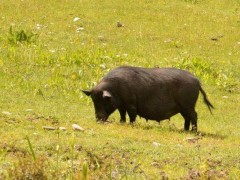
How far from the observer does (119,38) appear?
23.1 metres

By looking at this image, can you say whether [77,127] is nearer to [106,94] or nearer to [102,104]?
[106,94]

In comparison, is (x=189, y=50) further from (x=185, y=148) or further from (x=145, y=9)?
(x=185, y=148)

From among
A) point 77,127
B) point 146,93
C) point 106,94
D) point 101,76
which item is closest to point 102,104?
point 106,94

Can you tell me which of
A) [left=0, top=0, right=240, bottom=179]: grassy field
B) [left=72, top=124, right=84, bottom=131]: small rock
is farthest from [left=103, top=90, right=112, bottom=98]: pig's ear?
[left=72, top=124, right=84, bottom=131]: small rock

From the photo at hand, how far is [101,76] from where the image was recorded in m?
17.6

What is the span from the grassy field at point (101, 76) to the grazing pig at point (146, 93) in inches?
13.4

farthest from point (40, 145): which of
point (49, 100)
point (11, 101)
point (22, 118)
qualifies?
point (49, 100)

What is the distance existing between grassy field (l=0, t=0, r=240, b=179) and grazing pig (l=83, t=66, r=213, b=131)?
34cm

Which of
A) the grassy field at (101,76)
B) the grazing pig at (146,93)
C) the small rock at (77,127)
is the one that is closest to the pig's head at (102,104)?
the grazing pig at (146,93)

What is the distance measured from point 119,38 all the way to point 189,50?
2.42 meters

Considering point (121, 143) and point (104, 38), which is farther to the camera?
point (104, 38)

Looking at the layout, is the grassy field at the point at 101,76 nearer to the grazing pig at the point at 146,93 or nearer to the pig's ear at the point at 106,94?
the grazing pig at the point at 146,93

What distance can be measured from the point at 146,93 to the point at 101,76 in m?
4.44

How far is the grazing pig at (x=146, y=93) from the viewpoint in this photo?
13125mm
